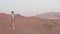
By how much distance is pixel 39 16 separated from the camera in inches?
902

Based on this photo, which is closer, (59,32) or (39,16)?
(59,32)

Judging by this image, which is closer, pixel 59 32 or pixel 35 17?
pixel 59 32

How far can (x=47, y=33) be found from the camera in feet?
51.4

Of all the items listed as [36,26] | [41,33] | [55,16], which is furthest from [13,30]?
[55,16]

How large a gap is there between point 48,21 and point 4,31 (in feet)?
21.9

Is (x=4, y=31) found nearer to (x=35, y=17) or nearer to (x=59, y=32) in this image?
(x=59, y=32)

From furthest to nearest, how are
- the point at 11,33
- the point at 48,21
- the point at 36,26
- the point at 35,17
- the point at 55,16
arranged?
the point at 55,16
the point at 35,17
the point at 48,21
the point at 36,26
the point at 11,33

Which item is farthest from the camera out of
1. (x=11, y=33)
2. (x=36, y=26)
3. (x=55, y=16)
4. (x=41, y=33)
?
(x=55, y=16)

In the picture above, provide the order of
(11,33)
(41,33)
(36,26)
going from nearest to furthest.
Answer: (11,33)
(41,33)
(36,26)

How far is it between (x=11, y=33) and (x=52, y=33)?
3.33 meters

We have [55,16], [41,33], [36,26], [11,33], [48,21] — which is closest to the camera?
[11,33]

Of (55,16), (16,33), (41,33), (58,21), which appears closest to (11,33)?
(16,33)

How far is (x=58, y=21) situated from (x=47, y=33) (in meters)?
A: 6.38

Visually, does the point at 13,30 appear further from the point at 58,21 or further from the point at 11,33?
the point at 58,21
